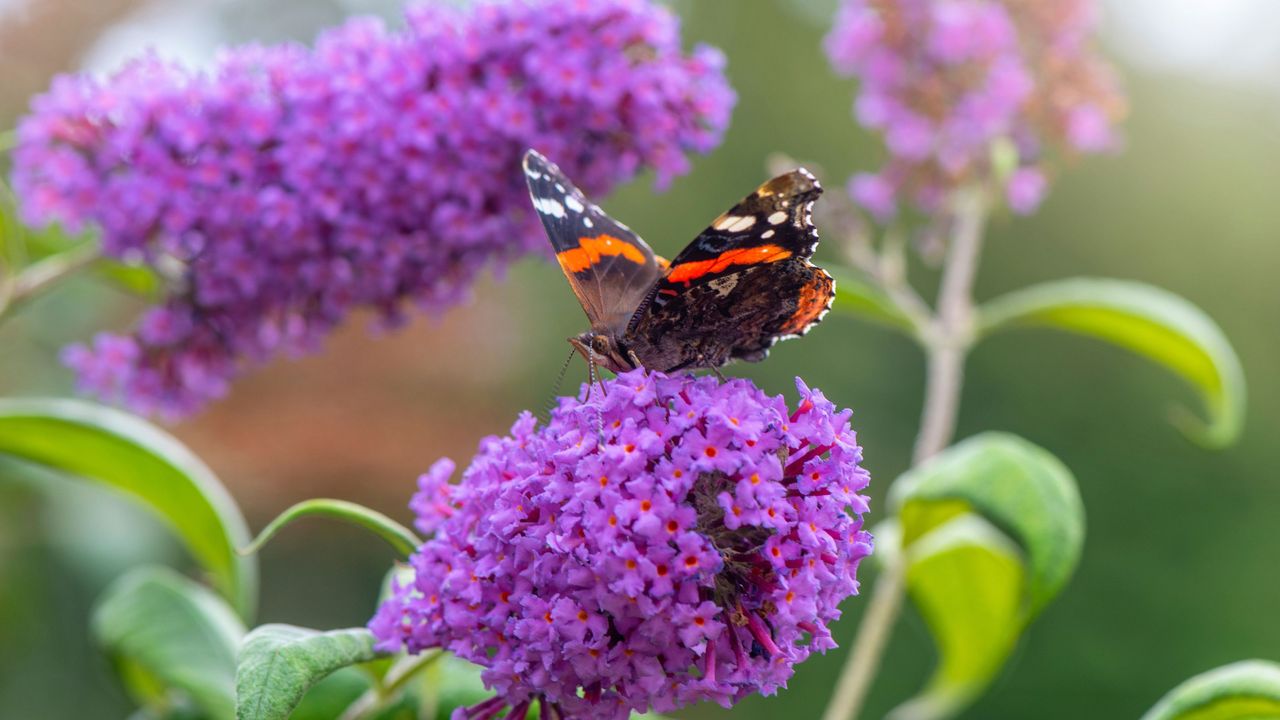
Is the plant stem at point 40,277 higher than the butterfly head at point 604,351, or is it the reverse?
the plant stem at point 40,277

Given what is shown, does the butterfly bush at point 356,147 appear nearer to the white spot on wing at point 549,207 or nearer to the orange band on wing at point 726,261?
the white spot on wing at point 549,207

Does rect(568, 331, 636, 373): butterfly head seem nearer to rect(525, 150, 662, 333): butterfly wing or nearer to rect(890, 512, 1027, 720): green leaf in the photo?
rect(525, 150, 662, 333): butterfly wing

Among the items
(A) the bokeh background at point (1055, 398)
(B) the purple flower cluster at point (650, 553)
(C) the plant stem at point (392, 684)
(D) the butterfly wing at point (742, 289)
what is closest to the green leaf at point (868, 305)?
→ (D) the butterfly wing at point (742, 289)

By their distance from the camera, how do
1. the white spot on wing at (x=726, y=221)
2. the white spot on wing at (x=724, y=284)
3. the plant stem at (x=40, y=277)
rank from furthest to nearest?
the plant stem at (x=40, y=277), the white spot on wing at (x=724, y=284), the white spot on wing at (x=726, y=221)

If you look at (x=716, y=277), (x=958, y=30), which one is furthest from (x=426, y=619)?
(x=958, y=30)

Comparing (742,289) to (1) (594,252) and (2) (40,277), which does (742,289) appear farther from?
(2) (40,277)

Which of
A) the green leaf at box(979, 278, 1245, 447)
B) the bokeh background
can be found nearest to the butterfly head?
the green leaf at box(979, 278, 1245, 447)
